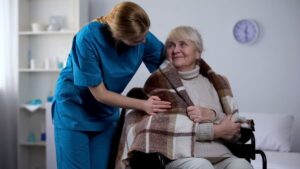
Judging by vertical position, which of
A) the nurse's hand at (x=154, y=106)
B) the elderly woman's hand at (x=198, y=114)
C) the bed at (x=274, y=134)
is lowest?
the bed at (x=274, y=134)

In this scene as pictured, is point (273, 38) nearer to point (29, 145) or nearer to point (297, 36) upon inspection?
point (297, 36)

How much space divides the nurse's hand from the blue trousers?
0.28 meters

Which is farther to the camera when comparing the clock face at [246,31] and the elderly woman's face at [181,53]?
the clock face at [246,31]

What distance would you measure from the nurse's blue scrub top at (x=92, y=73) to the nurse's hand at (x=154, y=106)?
0.19 m

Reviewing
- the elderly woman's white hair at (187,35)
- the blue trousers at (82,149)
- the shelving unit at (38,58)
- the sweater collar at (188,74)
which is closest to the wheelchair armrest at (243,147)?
the sweater collar at (188,74)

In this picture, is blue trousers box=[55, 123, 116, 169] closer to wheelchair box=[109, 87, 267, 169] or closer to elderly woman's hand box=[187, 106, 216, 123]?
wheelchair box=[109, 87, 267, 169]

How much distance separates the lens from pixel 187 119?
62.4 inches

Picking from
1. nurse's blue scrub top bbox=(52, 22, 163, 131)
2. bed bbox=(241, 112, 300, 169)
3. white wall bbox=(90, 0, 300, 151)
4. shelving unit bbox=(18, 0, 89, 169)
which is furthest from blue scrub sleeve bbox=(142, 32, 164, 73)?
shelving unit bbox=(18, 0, 89, 169)

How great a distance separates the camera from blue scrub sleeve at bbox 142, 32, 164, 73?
1760 mm

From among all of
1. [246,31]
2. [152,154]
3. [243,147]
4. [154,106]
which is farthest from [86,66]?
[246,31]

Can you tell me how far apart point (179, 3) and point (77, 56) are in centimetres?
188

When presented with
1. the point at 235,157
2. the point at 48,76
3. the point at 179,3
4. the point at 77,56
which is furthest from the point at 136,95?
the point at 48,76

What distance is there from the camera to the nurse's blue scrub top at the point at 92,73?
→ 1.52m

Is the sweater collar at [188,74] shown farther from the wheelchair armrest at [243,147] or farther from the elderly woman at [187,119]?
the wheelchair armrest at [243,147]
